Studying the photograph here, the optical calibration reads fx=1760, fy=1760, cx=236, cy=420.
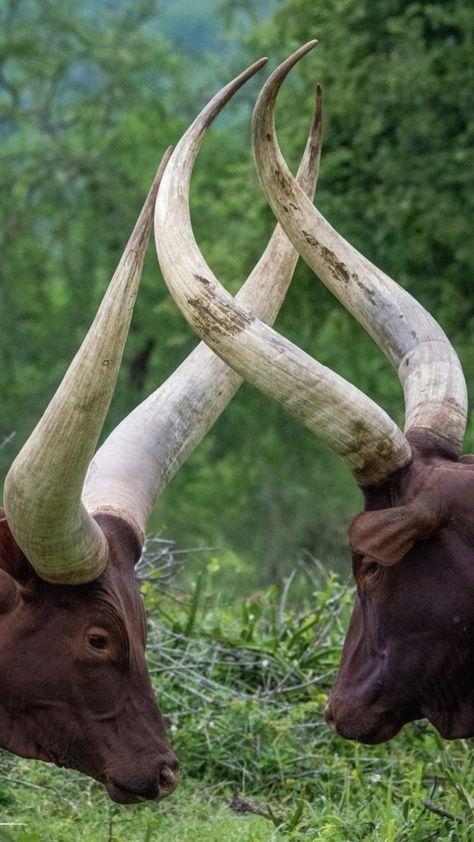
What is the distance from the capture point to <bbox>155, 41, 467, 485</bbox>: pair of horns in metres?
5.10

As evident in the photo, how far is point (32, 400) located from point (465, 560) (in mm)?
23326

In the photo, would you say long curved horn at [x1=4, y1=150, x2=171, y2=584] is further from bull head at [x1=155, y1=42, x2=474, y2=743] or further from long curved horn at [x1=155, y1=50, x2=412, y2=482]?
bull head at [x1=155, y1=42, x2=474, y2=743]

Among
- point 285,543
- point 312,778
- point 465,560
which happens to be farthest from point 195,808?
point 285,543

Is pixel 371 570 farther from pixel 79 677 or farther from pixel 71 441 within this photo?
pixel 71 441

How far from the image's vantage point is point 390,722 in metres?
5.52

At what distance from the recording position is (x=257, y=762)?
278 inches

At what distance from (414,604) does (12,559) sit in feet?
4.01

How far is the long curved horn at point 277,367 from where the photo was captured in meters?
5.09

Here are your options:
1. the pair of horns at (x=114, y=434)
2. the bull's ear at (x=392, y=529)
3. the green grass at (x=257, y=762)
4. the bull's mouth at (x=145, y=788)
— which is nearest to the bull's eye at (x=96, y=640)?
the pair of horns at (x=114, y=434)

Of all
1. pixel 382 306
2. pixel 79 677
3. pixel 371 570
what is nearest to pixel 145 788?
pixel 79 677

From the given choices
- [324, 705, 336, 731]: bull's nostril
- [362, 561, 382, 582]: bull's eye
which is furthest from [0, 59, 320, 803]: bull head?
[362, 561, 382, 582]: bull's eye

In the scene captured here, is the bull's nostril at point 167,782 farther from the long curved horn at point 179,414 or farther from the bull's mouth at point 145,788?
the long curved horn at point 179,414

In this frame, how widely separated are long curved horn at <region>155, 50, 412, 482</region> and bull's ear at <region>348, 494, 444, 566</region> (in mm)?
171

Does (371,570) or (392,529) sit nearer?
(392,529)
